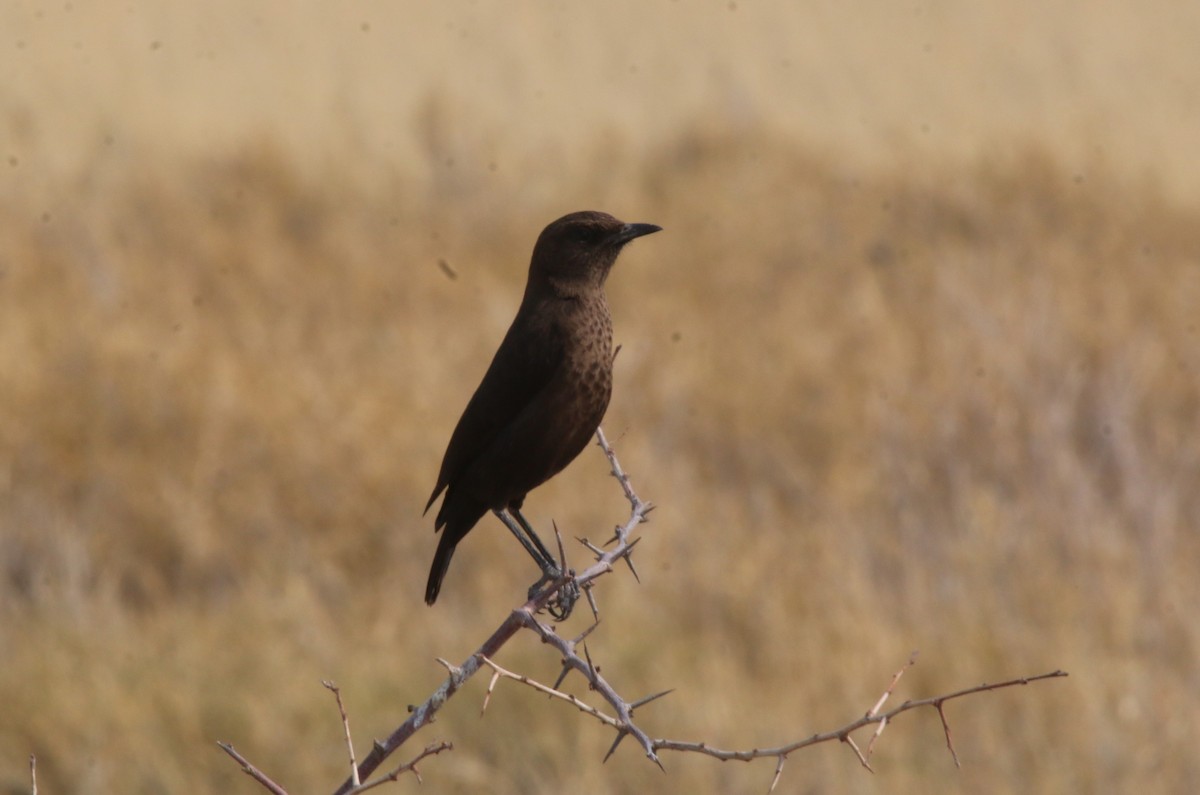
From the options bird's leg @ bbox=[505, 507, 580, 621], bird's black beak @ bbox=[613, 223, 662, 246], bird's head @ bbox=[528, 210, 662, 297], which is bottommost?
bird's leg @ bbox=[505, 507, 580, 621]

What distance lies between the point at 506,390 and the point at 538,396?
4.1 inches

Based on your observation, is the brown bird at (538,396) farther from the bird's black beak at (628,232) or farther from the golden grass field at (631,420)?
the golden grass field at (631,420)

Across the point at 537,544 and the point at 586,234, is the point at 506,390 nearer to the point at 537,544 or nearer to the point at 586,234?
the point at 586,234

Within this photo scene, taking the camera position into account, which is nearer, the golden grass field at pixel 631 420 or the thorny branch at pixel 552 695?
the thorny branch at pixel 552 695

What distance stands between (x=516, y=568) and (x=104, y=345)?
4522 mm

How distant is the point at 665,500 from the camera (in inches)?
600

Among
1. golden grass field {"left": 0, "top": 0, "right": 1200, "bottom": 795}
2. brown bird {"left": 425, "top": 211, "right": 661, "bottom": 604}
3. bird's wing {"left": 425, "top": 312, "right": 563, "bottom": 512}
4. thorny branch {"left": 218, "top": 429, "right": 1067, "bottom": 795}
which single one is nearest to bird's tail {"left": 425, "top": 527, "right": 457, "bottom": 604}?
brown bird {"left": 425, "top": 211, "right": 661, "bottom": 604}

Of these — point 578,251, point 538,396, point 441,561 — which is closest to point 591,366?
point 538,396

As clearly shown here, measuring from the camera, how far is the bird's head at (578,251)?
4.14 meters

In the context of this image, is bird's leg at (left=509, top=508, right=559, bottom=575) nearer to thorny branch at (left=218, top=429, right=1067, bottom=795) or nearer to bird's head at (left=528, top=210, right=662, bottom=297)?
bird's head at (left=528, top=210, right=662, bottom=297)

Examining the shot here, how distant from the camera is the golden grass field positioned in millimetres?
11531

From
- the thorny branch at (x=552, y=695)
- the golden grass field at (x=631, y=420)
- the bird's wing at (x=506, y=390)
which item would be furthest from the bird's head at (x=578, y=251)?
the golden grass field at (x=631, y=420)

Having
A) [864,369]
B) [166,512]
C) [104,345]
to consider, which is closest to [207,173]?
[104,345]

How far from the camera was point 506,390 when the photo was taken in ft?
12.9
